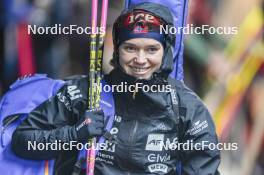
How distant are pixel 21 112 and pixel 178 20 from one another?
22.1 inches

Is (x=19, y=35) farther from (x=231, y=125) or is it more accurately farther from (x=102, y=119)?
(x=231, y=125)

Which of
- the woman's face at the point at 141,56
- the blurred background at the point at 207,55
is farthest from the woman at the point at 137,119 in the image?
the blurred background at the point at 207,55

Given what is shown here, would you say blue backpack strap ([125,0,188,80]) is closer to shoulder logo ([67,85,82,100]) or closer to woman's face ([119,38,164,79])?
woman's face ([119,38,164,79])

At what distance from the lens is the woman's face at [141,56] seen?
1.87 m

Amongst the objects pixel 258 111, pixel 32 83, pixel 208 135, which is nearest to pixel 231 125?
pixel 258 111

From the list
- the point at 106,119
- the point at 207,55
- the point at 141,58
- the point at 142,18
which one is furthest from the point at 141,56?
the point at 207,55

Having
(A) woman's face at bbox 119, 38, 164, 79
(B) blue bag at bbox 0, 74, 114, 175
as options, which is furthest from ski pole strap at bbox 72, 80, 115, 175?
(A) woman's face at bbox 119, 38, 164, 79

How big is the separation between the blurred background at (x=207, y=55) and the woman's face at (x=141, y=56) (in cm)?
21

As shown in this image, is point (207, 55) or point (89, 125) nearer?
point (89, 125)

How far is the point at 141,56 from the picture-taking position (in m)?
1.87

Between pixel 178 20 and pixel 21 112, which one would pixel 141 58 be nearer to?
pixel 178 20

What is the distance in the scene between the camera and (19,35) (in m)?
2.10

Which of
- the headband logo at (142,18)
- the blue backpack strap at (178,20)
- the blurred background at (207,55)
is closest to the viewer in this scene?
the headband logo at (142,18)

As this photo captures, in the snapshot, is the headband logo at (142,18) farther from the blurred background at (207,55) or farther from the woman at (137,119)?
the blurred background at (207,55)
